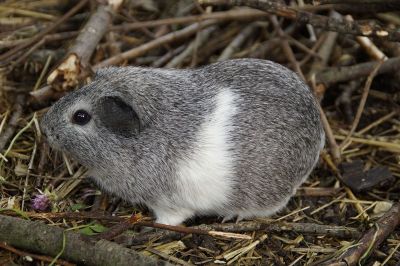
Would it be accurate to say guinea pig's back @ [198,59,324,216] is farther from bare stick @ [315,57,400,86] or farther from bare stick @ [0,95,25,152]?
bare stick @ [0,95,25,152]

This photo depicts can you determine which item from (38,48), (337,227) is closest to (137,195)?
(337,227)

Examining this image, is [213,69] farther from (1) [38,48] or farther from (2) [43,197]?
(1) [38,48]

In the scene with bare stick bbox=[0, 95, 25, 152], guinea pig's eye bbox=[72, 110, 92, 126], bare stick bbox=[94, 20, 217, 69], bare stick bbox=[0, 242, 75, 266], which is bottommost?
bare stick bbox=[0, 242, 75, 266]

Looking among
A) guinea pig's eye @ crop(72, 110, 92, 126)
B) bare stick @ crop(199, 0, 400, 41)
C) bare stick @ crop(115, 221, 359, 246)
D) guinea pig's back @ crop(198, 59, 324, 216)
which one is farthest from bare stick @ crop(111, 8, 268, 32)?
bare stick @ crop(115, 221, 359, 246)

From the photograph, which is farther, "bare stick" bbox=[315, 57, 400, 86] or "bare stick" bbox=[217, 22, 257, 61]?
"bare stick" bbox=[217, 22, 257, 61]

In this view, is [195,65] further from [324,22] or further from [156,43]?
[324,22]
